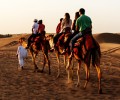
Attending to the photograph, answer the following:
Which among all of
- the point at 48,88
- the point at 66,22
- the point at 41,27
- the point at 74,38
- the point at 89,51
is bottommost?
the point at 48,88

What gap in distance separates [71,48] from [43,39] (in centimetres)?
414

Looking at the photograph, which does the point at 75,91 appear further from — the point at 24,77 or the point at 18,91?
the point at 24,77

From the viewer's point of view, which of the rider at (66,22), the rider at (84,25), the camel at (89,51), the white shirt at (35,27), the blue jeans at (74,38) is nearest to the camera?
the camel at (89,51)

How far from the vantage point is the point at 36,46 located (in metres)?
19.7

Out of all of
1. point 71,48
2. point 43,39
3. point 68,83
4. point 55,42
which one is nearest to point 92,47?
point 71,48

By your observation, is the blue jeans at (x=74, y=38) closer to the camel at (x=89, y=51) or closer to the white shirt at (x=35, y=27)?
the camel at (x=89, y=51)

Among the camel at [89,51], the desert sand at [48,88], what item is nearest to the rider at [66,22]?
the desert sand at [48,88]

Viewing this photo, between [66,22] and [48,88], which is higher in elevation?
[66,22]

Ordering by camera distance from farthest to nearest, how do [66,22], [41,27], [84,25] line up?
1. [41,27]
2. [66,22]
3. [84,25]

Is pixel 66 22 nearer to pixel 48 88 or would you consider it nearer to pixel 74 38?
pixel 74 38

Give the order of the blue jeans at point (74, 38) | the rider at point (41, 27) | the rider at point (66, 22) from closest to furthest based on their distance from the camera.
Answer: the blue jeans at point (74, 38), the rider at point (66, 22), the rider at point (41, 27)

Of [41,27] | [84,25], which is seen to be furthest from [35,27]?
[84,25]

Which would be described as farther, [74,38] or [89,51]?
[74,38]

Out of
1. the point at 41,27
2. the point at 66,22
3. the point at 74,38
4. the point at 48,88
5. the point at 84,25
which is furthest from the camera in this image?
the point at 41,27
